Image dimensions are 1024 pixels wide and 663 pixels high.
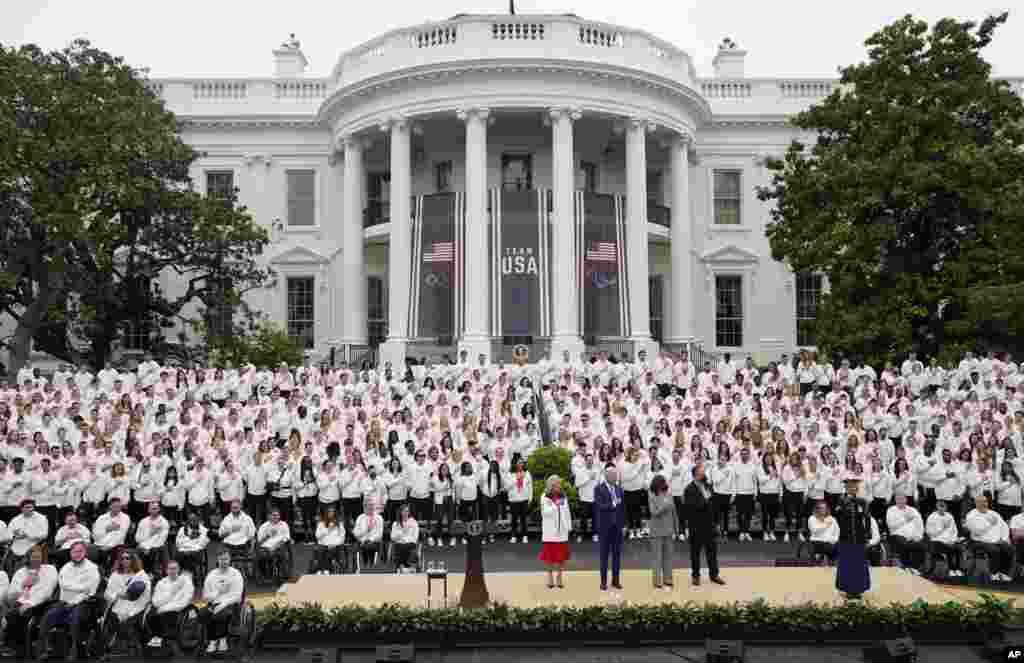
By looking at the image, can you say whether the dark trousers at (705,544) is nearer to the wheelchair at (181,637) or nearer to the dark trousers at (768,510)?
the dark trousers at (768,510)

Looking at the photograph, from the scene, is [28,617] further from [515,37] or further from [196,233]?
[515,37]

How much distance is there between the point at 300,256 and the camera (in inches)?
1303

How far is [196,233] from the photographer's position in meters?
26.8

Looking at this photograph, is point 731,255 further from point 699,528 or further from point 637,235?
point 699,528

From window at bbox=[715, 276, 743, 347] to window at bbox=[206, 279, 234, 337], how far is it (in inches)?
672

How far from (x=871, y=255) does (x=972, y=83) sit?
4881 mm

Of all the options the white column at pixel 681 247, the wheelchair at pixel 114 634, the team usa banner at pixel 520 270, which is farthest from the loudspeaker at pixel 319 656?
the white column at pixel 681 247

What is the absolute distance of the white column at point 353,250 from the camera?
30422mm

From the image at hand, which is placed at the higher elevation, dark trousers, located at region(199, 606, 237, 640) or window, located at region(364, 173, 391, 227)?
window, located at region(364, 173, 391, 227)

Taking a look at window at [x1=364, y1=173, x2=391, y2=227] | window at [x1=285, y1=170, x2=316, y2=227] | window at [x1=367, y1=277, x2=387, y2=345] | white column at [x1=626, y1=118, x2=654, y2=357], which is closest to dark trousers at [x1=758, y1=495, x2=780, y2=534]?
white column at [x1=626, y1=118, x2=654, y2=357]

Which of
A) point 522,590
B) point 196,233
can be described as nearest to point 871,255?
point 522,590

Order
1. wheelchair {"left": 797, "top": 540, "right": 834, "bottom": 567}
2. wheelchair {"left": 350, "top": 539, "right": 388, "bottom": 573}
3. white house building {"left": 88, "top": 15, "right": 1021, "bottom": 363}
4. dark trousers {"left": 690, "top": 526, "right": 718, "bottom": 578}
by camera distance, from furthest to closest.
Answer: white house building {"left": 88, "top": 15, "right": 1021, "bottom": 363} < wheelchair {"left": 350, "top": 539, "right": 388, "bottom": 573} < wheelchair {"left": 797, "top": 540, "right": 834, "bottom": 567} < dark trousers {"left": 690, "top": 526, "right": 718, "bottom": 578}

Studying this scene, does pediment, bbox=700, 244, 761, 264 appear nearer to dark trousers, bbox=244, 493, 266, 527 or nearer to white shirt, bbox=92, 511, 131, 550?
dark trousers, bbox=244, 493, 266, 527

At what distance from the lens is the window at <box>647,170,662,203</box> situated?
33.8 m
